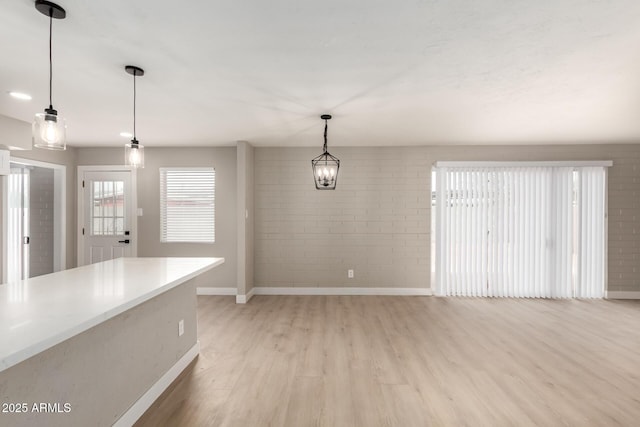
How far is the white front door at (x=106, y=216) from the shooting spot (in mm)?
5363

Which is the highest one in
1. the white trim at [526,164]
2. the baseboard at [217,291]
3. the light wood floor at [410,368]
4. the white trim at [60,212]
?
the white trim at [526,164]

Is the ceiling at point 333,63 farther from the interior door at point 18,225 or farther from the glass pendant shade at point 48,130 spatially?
the interior door at point 18,225

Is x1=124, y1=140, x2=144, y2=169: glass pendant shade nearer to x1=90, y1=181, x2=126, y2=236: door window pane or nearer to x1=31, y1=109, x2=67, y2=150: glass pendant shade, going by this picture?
x1=31, y1=109, x2=67, y2=150: glass pendant shade

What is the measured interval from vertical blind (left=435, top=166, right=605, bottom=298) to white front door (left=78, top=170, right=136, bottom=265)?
530cm

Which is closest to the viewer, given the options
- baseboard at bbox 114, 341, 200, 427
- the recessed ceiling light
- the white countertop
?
the white countertop

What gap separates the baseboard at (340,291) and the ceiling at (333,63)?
2706 mm

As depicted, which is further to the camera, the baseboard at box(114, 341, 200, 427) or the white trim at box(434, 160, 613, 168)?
the white trim at box(434, 160, 613, 168)

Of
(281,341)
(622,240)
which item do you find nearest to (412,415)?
(281,341)

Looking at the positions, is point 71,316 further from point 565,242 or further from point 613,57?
point 565,242

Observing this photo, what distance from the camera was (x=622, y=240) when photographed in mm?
5121

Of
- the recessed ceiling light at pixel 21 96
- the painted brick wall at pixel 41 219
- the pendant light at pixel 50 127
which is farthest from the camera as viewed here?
the painted brick wall at pixel 41 219

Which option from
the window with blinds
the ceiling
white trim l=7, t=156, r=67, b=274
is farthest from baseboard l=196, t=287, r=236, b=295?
the ceiling

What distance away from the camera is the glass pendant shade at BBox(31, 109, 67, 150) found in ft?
5.94

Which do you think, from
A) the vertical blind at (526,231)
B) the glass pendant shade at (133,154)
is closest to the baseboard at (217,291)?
the glass pendant shade at (133,154)
